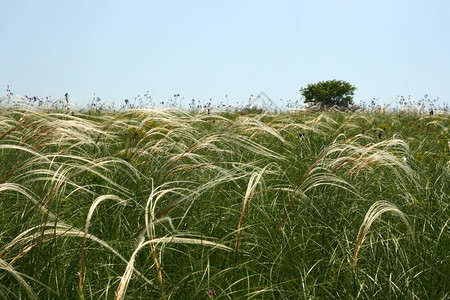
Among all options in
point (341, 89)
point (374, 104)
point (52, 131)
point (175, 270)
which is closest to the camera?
point (175, 270)

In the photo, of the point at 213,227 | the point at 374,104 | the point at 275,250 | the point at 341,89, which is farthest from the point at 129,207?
the point at 341,89

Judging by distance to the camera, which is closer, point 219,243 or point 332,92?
point 219,243

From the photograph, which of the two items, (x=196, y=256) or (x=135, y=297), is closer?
(x=135, y=297)

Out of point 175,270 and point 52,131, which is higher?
point 52,131

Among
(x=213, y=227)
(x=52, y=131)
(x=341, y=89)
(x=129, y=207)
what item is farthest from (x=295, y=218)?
(x=341, y=89)

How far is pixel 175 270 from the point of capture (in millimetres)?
2018

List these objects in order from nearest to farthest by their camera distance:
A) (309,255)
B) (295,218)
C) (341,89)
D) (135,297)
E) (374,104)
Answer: (135,297) < (309,255) < (295,218) < (374,104) < (341,89)

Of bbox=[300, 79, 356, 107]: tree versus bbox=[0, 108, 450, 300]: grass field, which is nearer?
bbox=[0, 108, 450, 300]: grass field

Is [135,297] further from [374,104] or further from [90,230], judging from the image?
[374,104]

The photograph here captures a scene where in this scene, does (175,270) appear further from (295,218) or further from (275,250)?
(295,218)

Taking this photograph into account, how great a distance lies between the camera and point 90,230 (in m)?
2.20

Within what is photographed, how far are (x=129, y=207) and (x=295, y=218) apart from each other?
81 cm

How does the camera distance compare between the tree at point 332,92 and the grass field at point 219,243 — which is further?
the tree at point 332,92

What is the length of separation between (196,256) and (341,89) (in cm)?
2107
